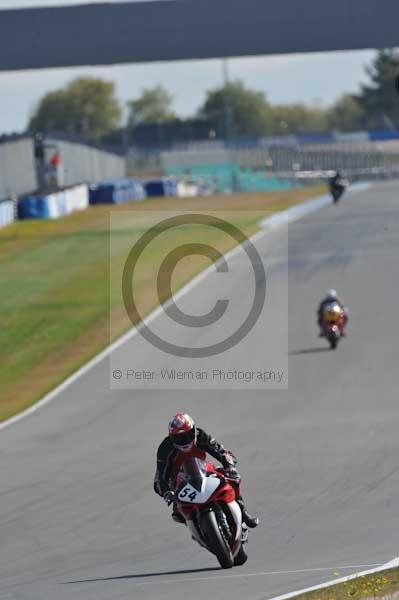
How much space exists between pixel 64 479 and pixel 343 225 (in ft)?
124

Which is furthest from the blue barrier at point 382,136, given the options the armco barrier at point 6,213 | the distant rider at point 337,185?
the armco barrier at point 6,213

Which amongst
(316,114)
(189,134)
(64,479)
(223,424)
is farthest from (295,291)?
(316,114)

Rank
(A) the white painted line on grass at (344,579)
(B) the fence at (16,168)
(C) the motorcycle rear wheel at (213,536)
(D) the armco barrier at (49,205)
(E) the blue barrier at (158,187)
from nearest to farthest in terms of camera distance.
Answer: (A) the white painted line on grass at (344,579), (C) the motorcycle rear wheel at (213,536), (D) the armco barrier at (49,205), (B) the fence at (16,168), (E) the blue barrier at (158,187)

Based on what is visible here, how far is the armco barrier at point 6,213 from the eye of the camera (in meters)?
60.8

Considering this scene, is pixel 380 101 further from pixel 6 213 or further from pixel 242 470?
pixel 242 470

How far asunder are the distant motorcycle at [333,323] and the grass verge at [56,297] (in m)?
5.38

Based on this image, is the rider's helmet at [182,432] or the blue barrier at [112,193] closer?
the rider's helmet at [182,432]

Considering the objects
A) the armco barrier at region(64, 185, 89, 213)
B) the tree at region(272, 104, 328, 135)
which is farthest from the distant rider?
the tree at region(272, 104, 328, 135)

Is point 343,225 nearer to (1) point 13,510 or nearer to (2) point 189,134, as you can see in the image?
(2) point 189,134

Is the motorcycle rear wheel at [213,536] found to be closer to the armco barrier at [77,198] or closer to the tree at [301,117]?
the armco barrier at [77,198]

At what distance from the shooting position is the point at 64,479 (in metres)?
17.2

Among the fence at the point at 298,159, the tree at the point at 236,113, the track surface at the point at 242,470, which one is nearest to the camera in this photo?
the track surface at the point at 242,470

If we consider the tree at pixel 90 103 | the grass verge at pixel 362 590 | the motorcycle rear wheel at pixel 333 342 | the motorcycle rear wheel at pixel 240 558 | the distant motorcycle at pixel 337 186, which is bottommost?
the tree at pixel 90 103

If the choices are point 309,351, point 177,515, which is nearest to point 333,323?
point 309,351
